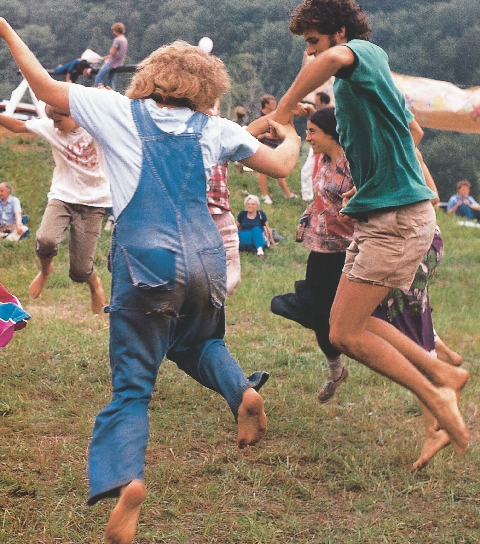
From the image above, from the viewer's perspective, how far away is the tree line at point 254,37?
29109mm

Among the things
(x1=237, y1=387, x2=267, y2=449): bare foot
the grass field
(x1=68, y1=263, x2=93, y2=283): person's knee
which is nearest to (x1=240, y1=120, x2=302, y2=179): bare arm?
(x1=237, y1=387, x2=267, y2=449): bare foot

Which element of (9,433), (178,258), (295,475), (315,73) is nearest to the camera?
(178,258)

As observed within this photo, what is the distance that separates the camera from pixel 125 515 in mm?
2723

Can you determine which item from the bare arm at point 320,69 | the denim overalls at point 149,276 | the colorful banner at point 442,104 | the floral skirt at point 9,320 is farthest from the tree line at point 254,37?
the denim overalls at point 149,276

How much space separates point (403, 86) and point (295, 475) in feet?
46.6

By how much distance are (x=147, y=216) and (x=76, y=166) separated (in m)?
3.23

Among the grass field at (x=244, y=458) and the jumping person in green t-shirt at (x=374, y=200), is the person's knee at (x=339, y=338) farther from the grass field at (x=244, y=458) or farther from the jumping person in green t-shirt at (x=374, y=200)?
the grass field at (x=244, y=458)

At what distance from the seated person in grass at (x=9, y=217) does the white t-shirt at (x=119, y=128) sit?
30.1 feet

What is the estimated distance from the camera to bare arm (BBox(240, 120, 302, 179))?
3.13 m

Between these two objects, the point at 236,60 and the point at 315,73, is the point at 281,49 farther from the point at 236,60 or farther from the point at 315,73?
Answer: the point at 315,73

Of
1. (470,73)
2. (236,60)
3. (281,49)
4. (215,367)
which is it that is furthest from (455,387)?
(470,73)

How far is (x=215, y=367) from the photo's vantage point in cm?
315

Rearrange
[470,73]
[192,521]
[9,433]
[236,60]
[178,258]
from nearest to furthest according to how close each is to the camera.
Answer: [178,258]
[192,521]
[9,433]
[236,60]
[470,73]

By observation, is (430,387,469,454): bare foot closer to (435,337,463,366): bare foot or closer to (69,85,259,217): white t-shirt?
(435,337,463,366): bare foot
